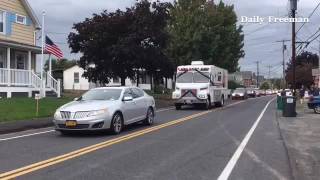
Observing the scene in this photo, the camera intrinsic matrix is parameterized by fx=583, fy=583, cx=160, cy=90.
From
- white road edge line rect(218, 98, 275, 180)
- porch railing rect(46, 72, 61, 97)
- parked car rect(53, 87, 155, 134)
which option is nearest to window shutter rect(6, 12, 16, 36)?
porch railing rect(46, 72, 61, 97)

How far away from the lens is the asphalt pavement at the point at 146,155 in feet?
34.4

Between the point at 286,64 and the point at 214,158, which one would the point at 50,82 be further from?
the point at 286,64

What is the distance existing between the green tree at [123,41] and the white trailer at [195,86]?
3.20 meters

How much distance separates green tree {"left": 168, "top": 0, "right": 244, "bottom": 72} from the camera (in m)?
56.8

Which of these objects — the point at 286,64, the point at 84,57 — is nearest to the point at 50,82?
the point at 84,57

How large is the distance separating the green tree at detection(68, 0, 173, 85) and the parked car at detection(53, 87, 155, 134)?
16.7 metres

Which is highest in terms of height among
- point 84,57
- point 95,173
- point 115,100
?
point 84,57

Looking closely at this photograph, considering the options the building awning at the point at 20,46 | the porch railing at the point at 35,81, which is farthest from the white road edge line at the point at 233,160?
the porch railing at the point at 35,81

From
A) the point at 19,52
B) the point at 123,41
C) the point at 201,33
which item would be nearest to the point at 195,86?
the point at 123,41

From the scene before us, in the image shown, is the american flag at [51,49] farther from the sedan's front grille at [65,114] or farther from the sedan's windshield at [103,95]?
the sedan's front grille at [65,114]

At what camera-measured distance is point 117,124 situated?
17.9 metres

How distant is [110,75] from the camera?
3891cm

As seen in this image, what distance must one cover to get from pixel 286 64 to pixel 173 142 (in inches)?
4049

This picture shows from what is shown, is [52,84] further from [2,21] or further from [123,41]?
[123,41]
